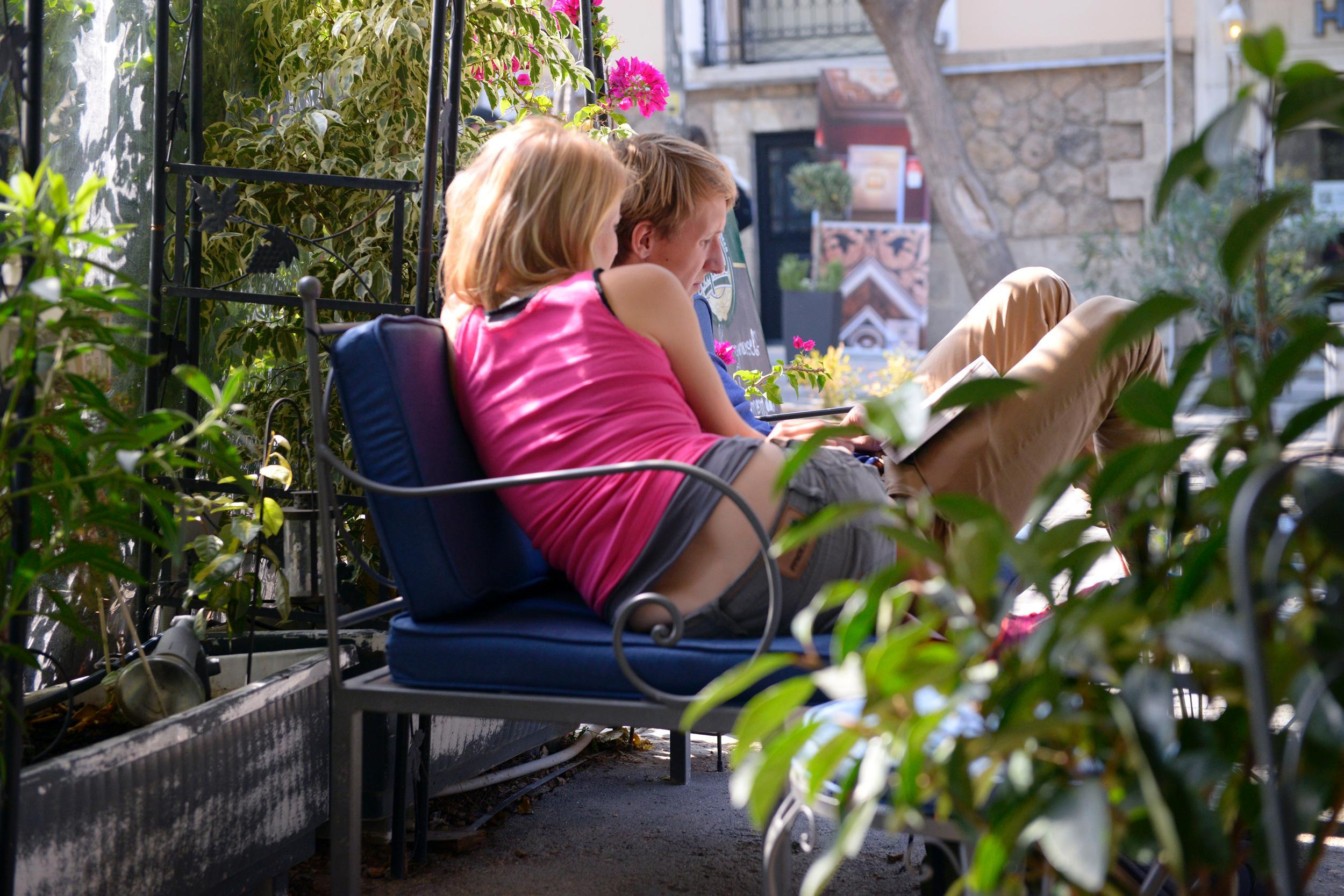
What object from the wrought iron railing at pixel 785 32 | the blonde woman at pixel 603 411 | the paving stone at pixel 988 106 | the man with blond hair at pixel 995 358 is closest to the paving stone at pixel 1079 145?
the paving stone at pixel 988 106

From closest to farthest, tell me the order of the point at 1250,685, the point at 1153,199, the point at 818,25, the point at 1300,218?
1. the point at 1250,685
2. the point at 1153,199
3. the point at 1300,218
4. the point at 818,25

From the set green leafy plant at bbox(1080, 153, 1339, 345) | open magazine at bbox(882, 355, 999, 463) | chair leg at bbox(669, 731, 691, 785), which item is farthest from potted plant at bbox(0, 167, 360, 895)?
green leafy plant at bbox(1080, 153, 1339, 345)

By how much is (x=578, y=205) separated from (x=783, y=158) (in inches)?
384

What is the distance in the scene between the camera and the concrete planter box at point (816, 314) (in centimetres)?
1031

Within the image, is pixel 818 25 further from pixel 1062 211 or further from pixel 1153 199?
pixel 1153 199

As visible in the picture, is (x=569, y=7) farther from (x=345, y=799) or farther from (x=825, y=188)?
(x=825, y=188)

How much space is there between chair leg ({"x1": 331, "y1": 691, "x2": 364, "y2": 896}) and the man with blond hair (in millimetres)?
695

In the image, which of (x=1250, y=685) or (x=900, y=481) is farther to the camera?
(x=900, y=481)

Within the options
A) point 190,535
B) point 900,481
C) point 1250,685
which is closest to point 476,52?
point 190,535

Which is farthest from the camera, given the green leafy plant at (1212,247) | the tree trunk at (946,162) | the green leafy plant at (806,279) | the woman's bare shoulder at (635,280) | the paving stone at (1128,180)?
the green leafy plant at (806,279)

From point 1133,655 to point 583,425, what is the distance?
36.6 inches

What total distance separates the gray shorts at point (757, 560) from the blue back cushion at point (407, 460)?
0.19 m

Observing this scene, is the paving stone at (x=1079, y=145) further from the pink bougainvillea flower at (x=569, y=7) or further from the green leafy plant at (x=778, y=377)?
the pink bougainvillea flower at (x=569, y=7)

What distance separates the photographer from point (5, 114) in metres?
1.74
